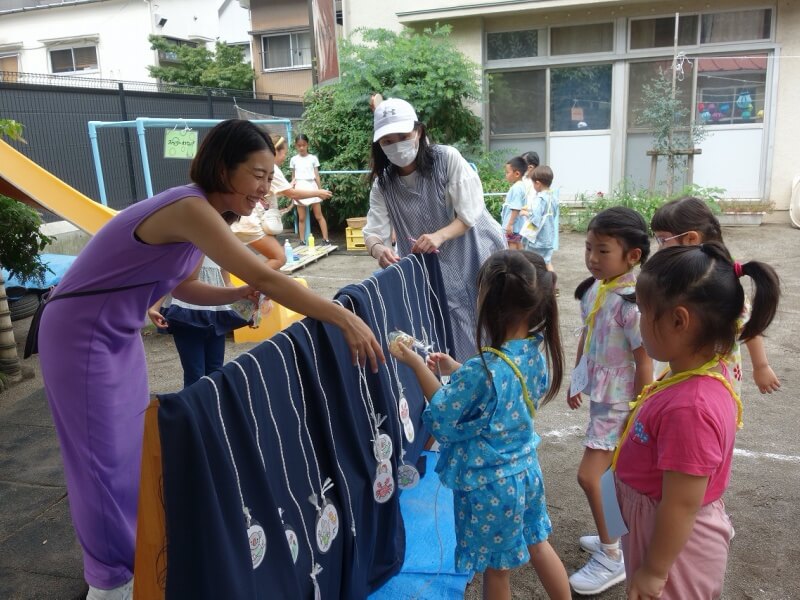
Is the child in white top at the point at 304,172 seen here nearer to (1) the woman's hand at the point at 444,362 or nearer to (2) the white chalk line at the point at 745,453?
(2) the white chalk line at the point at 745,453

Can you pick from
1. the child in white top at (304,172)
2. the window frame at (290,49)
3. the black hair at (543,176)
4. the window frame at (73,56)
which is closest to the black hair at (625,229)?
the black hair at (543,176)

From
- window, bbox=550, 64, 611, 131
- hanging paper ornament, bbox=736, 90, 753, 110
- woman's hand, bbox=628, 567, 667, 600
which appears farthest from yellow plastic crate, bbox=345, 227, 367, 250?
woman's hand, bbox=628, 567, 667, 600

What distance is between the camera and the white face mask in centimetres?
310

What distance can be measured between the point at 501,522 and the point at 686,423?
743 millimetres

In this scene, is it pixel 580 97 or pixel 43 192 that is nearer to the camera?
pixel 43 192

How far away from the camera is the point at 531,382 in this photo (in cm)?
209

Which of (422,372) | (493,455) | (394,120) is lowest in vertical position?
(493,455)

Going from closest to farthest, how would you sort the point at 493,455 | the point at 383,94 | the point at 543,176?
1. the point at 493,455
2. the point at 543,176
3. the point at 383,94

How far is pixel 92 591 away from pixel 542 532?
1.55 metres

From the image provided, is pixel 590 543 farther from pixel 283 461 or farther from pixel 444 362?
pixel 283 461

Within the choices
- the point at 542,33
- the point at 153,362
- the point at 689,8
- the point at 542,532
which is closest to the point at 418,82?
the point at 542,33

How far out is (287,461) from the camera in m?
1.95

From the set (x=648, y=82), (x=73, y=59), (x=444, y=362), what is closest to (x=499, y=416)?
(x=444, y=362)

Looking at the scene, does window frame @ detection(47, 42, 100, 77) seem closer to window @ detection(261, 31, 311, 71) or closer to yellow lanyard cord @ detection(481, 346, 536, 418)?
window @ detection(261, 31, 311, 71)
